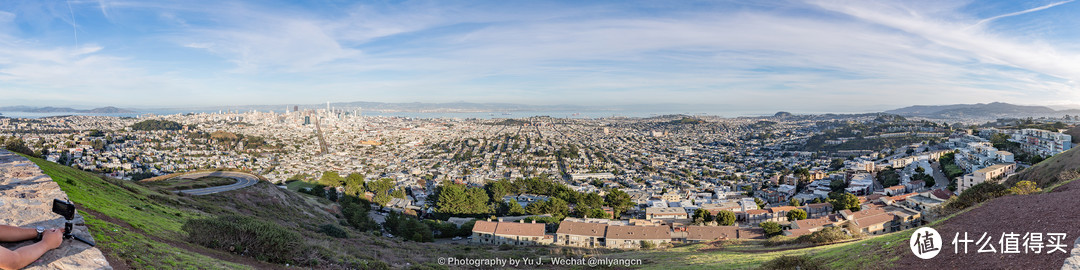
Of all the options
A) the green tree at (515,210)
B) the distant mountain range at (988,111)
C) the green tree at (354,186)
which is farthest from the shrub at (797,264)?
the distant mountain range at (988,111)

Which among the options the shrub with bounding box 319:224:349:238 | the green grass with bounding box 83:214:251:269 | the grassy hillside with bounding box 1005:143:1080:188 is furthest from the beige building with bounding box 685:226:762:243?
the green grass with bounding box 83:214:251:269

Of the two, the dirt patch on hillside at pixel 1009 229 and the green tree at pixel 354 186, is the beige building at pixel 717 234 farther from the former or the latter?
the green tree at pixel 354 186

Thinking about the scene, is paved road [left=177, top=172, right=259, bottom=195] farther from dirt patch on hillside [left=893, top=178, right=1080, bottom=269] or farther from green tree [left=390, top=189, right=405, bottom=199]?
dirt patch on hillside [left=893, top=178, right=1080, bottom=269]

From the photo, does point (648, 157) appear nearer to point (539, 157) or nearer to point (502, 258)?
point (539, 157)

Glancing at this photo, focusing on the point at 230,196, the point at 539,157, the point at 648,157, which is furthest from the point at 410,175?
the point at 648,157

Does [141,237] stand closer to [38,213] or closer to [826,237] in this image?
[38,213]

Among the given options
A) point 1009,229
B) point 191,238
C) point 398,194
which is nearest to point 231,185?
point 398,194
